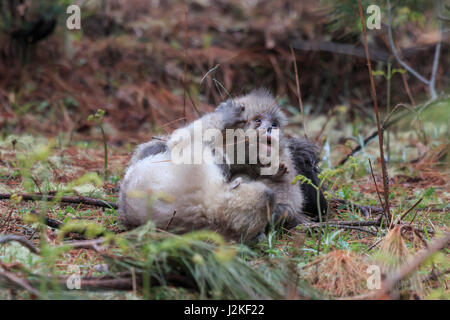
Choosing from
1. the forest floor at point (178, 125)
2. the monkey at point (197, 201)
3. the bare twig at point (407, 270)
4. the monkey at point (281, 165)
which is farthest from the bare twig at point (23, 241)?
the bare twig at point (407, 270)

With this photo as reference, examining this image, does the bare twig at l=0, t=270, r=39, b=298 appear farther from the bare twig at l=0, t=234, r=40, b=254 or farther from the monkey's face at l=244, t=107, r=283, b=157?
the monkey's face at l=244, t=107, r=283, b=157

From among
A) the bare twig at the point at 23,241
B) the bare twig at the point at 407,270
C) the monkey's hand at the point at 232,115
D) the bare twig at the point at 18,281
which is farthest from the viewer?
the monkey's hand at the point at 232,115

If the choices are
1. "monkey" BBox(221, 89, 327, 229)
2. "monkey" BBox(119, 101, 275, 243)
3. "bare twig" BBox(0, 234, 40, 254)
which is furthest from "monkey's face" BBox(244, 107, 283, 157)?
"bare twig" BBox(0, 234, 40, 254)

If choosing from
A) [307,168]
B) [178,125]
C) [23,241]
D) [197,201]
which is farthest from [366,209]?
[23,241]

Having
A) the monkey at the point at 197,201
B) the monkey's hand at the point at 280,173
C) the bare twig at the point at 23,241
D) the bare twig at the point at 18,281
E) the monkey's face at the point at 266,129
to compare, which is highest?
the monkey's face at the point at 266,129

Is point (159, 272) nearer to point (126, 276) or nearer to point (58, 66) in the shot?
point (126, 276)

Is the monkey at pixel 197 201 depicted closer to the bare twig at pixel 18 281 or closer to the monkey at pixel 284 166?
the monkey at pixel 284 166

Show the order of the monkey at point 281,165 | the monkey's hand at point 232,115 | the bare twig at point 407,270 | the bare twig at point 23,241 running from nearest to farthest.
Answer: the bare twig at point 407,270 < the bare twig at point 23,241 < the monkey's hand at point 232,115 < the monkey at point 281,165

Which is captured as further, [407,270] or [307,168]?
[307,168]

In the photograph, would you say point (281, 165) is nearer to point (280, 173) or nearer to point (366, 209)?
point (280, 173)

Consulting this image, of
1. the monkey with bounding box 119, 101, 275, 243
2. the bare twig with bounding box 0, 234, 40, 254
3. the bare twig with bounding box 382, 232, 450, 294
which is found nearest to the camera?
the bare twig with bounding box 382, 232, 450, 294

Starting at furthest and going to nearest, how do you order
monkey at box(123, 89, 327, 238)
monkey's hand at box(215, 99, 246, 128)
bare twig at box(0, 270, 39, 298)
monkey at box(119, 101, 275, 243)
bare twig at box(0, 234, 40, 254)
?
monkey at box(123, 89, 327, 238), monkey's hand at box(215, 99, 246, 128), monkey at box(119, 101, 275, 243), bare twig at box(0, 234, 40, 254), bare twig at box(0, 270, 39, 298)

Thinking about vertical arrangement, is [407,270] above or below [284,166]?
below
